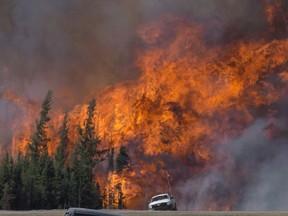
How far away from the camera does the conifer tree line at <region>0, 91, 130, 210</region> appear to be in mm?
73062

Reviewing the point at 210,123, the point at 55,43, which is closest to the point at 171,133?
the point at 210,123

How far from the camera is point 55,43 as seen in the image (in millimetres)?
103000

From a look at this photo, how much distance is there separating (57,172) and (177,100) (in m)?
25.7

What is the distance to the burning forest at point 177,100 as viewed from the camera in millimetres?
82750

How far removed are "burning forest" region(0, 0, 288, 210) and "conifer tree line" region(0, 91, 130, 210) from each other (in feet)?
4.74

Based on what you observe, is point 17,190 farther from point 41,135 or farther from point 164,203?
point 164,203

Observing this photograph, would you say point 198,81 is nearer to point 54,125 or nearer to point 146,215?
point 54,125

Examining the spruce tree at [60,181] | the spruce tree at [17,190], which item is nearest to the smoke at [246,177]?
the spruce tree at [60,181]

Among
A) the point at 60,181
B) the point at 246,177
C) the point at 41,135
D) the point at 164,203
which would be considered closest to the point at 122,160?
the point at 60,181

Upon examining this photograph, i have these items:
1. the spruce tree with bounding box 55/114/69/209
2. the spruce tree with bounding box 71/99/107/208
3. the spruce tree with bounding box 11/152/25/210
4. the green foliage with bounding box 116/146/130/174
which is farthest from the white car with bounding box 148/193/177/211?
the green foliage with bounding box 116/146/130/174

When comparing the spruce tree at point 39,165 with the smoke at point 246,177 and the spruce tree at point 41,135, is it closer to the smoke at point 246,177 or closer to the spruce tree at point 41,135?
the spruce tree at point 41,135

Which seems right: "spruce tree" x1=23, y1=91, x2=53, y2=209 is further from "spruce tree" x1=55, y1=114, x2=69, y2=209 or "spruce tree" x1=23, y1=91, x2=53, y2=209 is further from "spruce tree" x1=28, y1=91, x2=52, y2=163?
"spruce tree" x1=55, y1=114, x2=69, y2=209

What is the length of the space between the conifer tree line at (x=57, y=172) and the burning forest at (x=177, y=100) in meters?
1.44

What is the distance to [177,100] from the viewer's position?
9031 cm
